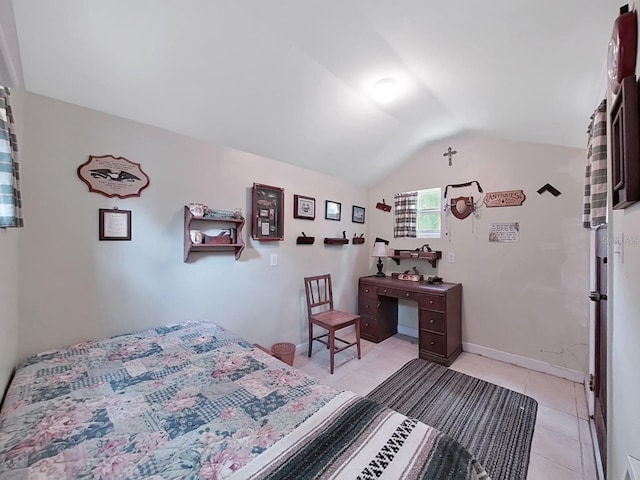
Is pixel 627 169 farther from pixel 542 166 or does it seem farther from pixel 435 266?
pixel 435 266

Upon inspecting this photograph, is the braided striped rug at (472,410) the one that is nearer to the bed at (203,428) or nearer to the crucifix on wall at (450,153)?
the bed at (203,428)

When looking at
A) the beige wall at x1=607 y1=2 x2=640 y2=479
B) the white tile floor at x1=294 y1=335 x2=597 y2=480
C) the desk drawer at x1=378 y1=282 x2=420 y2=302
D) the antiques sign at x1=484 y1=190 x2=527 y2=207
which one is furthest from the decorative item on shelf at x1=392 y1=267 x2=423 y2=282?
the beige wall at x1=607 y1=2 x2=640 y2=479

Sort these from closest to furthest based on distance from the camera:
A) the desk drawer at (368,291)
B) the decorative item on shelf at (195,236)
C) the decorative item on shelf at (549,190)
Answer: the decorative item on shelf at (195,236), the decorative item on shelf at (549,190), the desk drawer at (368,291)

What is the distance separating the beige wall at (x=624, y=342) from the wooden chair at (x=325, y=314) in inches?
72.1

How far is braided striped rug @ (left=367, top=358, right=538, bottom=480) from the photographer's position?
165 centimetres

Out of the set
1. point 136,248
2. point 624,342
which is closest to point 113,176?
point 136,248

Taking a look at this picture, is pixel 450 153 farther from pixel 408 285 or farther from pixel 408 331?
pixel 408 331

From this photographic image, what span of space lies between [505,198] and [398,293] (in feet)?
5.15

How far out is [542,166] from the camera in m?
2.67

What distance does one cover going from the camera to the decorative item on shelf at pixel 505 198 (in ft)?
9.18

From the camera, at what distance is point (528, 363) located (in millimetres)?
2736

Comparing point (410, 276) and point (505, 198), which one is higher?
point (505, 198)

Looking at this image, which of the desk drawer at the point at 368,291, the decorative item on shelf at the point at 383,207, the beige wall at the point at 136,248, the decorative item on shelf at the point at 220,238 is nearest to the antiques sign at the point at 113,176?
the beige wall at the point at 136,248

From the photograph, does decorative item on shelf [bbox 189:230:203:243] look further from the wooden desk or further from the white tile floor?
the wooden desk
